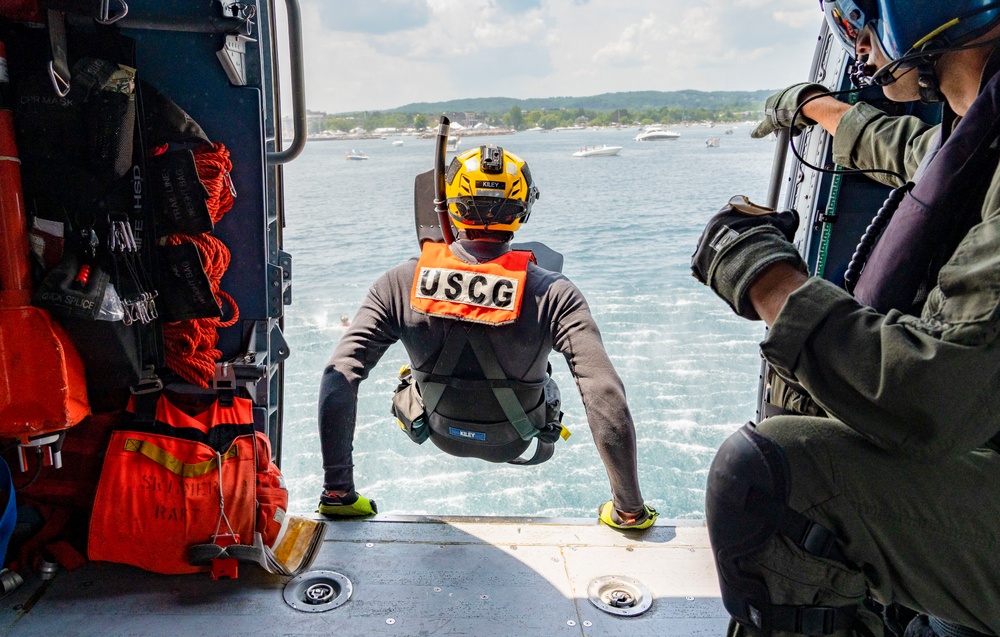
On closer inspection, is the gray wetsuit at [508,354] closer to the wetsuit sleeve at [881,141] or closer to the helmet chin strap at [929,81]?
the wetsuit sleeve at [881,141]

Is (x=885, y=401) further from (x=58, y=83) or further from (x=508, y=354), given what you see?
(x=58, y=83)

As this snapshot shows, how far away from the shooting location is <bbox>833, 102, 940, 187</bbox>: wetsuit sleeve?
6.70 feet

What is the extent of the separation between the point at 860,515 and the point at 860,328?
0.39m

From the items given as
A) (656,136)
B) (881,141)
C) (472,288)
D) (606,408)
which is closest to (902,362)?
(881,141)

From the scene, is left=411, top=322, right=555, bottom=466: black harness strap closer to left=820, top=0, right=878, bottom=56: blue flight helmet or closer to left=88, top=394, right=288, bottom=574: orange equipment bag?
left=88, top=394, right=288, bottom=574: orange equipment bag

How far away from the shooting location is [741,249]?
1256 mm

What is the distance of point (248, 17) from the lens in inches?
91.1

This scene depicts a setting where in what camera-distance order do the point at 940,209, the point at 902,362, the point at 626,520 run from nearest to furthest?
the point at 902,362 < the point at 940,209 < the point at 626,520

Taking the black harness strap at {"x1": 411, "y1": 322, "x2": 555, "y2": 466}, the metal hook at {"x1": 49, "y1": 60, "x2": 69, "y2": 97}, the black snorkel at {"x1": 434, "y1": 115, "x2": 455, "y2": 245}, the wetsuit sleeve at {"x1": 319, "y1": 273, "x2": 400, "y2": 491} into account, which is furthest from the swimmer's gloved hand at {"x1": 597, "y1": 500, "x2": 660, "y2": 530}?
the metal hook at {"x1": 49, "y1": 60, "x2": 69, "y2": 97}

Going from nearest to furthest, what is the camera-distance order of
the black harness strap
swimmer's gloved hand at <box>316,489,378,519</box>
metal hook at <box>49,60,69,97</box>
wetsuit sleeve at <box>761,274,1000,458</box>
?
wetsuit sleeve at <box>761,274,1000,458</box>
metal hook at <box>49,60,69,97</box>
swimmer's gloved hand at <box>316,489,378,519</box>
the black harness strap

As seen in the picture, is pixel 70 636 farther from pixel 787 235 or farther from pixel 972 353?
pixel 972 353

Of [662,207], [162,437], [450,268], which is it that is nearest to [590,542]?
[450,268]

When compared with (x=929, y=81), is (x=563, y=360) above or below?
below

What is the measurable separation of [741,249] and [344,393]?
186 centimetres
